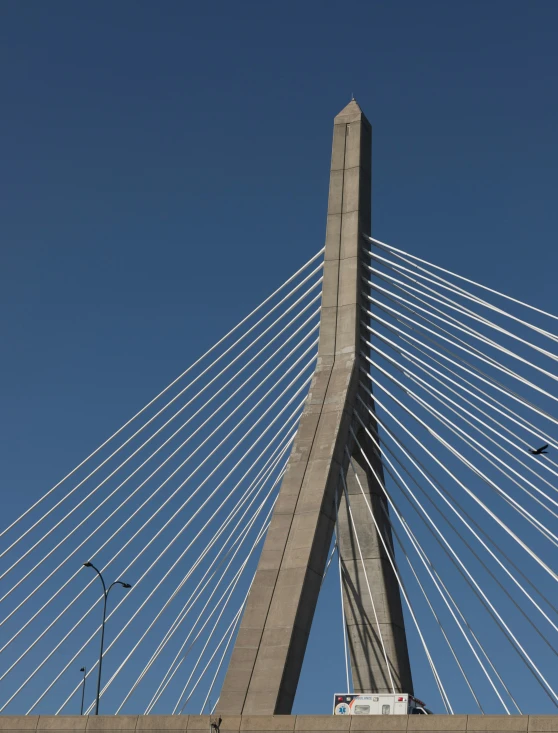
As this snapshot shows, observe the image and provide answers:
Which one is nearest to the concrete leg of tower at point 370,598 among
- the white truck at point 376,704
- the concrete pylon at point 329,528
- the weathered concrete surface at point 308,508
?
the concrete pylon at point 329,528

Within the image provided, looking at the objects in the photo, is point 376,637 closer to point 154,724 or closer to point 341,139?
point 154,724

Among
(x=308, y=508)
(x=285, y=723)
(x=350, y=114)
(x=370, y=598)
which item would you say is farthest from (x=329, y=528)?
(x=350, y=114)

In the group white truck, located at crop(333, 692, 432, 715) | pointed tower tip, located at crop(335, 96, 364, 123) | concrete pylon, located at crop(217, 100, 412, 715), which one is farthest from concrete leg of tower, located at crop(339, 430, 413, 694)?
pointed tower tip, located at crop(335, 96, 364, 123)

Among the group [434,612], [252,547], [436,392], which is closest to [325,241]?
[436,392]

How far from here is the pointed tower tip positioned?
113ft

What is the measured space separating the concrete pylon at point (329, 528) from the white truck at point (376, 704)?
111 cm

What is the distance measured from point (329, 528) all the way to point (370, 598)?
3.72 m

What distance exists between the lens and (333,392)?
1182 inches

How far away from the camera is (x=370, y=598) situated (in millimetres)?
30859

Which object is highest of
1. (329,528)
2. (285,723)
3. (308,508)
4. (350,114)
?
(350,114)

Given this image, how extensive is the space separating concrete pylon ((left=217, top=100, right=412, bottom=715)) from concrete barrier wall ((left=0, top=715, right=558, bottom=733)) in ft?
2.34

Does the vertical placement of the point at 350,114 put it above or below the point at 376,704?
above

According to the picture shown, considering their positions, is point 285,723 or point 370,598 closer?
point 285,723

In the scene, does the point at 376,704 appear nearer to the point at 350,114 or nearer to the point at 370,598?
the point at 370,598
